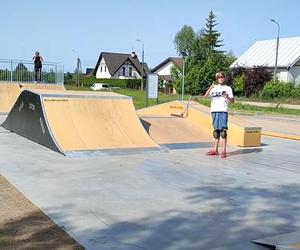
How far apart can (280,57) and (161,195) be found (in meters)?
57.5

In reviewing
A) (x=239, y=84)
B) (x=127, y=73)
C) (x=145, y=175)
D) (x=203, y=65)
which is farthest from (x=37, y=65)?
(x=127, y=73)

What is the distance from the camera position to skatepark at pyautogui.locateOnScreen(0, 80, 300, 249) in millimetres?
4707

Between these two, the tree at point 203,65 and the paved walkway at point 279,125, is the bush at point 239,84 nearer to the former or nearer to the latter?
the tree at point 203,65

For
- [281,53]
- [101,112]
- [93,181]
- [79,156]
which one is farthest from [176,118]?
[281,53]

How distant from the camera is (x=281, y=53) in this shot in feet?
201

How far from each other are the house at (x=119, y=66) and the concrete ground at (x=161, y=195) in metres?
95.9

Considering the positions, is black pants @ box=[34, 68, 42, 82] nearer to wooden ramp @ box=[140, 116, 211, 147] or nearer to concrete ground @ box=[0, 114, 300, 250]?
wooden ramp @ box=[140, 116, 211, 147]

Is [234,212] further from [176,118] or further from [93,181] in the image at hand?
[176,118]

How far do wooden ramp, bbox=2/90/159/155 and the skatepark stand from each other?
0.02 meters

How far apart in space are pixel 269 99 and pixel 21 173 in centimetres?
3921

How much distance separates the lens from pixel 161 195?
6.08 m

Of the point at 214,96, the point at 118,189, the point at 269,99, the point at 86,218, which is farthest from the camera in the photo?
the point at 269,99

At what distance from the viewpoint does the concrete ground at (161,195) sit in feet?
15.0

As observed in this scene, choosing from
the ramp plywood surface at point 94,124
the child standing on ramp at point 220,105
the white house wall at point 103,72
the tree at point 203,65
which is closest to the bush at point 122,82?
the tree at point 203,65
